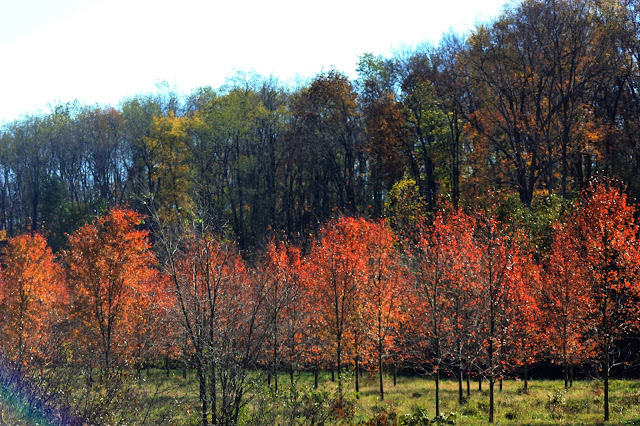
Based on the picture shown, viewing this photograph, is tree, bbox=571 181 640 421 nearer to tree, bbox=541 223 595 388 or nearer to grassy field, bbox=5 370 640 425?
grassy field, bbox=5 370 640 425

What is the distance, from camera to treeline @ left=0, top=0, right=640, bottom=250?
38438 millimetres

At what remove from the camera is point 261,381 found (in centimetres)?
1381

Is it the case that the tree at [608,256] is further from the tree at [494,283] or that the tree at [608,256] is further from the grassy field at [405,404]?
the tree at [494,283]

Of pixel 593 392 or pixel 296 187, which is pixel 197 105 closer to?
pixel 296 187

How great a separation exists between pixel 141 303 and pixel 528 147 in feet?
103

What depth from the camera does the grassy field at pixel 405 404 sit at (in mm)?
13383

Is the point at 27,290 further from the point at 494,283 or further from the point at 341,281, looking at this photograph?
the point at 494,283

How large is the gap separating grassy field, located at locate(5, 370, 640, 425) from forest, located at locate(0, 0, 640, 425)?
34 cm

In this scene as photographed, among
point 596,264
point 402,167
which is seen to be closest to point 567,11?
point 402,167

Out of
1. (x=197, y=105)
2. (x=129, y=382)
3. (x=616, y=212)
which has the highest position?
(x=197, y=105)

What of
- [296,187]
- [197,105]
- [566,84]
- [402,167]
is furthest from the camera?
[197,105]

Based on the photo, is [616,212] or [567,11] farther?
[567,11]

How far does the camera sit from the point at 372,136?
51.0 m

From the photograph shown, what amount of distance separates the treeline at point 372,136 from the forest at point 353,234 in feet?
0.83
